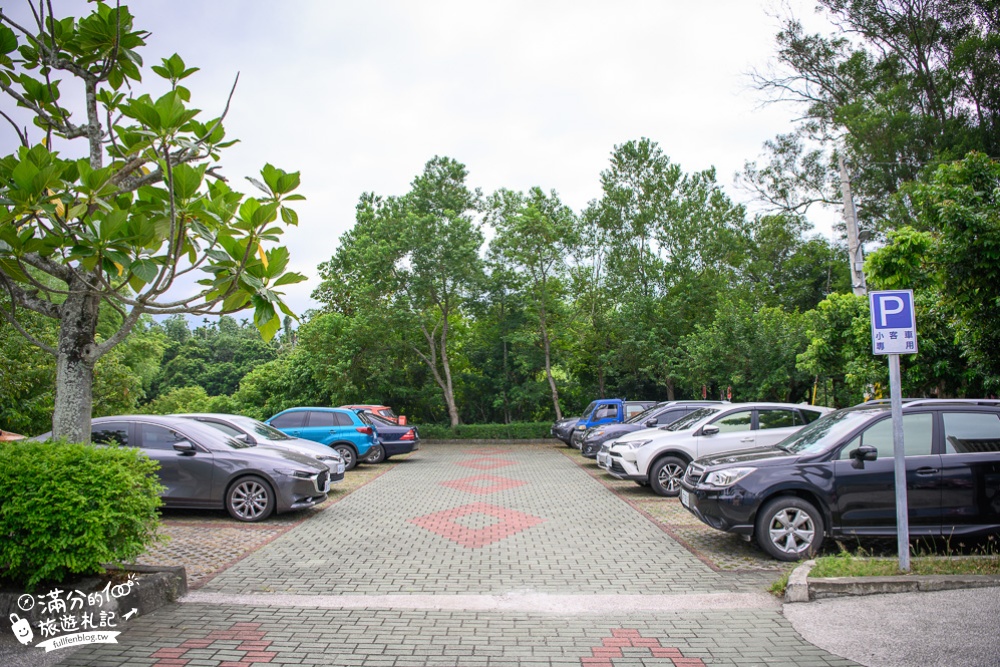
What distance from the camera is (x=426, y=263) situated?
28.5 m

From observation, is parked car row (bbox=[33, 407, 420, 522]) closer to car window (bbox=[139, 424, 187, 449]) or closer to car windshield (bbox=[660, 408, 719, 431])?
car window (bbox=[139, 424, 187, 449])

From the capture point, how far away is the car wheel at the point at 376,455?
17.2 meters

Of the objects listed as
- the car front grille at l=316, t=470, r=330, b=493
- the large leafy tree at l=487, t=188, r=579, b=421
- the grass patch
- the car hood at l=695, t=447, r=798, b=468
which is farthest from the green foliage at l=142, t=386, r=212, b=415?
the grass patch

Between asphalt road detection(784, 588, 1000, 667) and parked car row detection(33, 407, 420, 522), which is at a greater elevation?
parked car row detection(33, 407, 420, 522)

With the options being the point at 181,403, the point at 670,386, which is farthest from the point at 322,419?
the point at 181,403

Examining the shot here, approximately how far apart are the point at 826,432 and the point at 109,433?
9923mm

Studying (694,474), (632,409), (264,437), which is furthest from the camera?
(632,409)

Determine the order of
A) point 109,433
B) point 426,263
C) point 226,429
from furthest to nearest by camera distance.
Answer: point 426,263
point 226,429
point 109,433

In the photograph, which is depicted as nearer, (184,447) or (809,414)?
(184,447)

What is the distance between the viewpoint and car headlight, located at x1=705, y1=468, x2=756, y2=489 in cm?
721

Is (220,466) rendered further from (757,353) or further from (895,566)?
(757,353)

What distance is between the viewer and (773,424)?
11.2 meters

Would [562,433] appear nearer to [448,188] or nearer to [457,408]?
[457,408]

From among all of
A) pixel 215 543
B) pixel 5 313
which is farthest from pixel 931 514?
pixel 5 313
